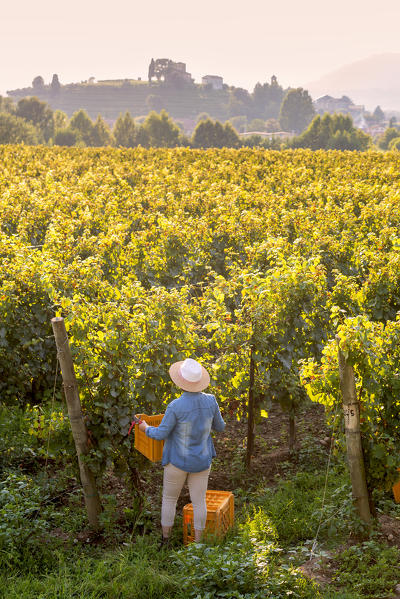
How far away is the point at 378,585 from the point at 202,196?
41.2 ft

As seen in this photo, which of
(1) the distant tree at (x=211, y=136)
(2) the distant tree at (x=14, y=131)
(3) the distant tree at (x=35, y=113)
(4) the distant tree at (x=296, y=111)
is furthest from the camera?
(4) the distant tree at (x=296, y=111)

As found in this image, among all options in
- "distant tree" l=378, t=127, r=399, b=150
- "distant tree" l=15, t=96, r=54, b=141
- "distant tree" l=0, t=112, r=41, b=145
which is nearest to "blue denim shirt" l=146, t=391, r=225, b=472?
"distant tree" l=0, t=112, r=41, b=145

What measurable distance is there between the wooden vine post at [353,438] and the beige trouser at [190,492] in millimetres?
1237

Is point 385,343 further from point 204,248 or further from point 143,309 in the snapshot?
point 204,248

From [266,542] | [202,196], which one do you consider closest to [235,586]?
[266,542]

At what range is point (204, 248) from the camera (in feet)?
40.3

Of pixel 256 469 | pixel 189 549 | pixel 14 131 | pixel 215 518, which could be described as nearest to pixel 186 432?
pixel 215 518

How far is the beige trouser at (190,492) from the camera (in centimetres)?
546

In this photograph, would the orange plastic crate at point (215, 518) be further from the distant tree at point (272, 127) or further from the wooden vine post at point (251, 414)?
the distant tree at point (272, 127)

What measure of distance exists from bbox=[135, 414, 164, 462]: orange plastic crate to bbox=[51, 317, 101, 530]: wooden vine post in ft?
1.50

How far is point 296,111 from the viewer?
16225 centimetres

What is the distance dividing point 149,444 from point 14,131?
6771 centimetres

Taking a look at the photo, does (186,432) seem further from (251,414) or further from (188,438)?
(251,414)

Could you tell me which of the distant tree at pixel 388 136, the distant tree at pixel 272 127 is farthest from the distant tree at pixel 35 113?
the distant tree at pixel 272 127
